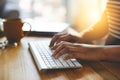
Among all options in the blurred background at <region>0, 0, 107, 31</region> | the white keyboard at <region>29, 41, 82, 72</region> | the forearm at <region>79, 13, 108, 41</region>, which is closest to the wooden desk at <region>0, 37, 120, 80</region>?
the white keyboard at <region>29, 41, 82, 72</region>

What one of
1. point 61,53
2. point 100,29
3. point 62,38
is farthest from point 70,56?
point 100,29

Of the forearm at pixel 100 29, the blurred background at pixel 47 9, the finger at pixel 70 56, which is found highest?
the finger at pixel 70 56

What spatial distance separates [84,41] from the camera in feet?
4.49

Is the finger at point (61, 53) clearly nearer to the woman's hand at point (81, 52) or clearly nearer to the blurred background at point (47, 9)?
the woman's hand at point (81, 52)

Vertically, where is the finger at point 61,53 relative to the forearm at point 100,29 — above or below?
above

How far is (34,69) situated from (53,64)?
82 mm

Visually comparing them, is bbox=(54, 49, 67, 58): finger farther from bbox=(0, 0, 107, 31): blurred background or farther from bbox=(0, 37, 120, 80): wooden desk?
bbox=(0, 0, 107, 31): blurred background

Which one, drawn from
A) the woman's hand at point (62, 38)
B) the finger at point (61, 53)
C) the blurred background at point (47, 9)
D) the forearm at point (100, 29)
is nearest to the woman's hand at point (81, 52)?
the finger at point (61, 53)

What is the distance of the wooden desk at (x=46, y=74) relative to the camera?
2.77ft

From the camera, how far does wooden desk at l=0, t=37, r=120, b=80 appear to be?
0.85m

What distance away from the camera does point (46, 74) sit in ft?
2.84

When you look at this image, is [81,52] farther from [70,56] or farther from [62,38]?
[62,38]

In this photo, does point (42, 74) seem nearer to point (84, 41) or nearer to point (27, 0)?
point (84, 41)

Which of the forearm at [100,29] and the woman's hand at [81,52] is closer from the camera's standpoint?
the woman's hand at [81,52]
